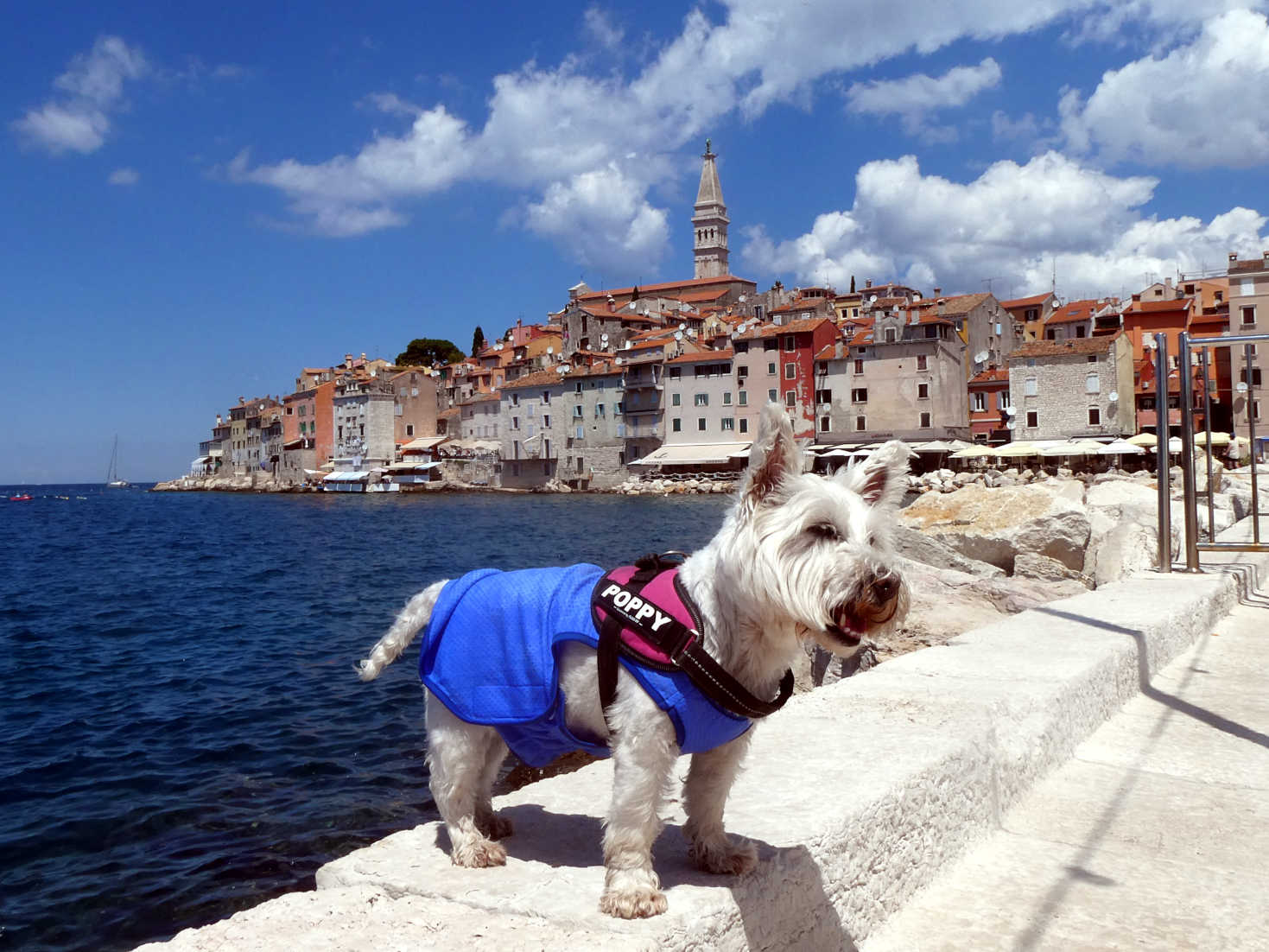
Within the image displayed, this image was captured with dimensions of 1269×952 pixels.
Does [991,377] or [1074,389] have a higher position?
[991,377]

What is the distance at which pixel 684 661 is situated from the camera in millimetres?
2543

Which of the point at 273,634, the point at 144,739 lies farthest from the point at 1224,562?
the point at 273,634

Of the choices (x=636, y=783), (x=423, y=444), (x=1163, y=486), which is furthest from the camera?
(x=423, y=444)

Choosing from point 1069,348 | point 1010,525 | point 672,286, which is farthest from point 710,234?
point 1010,525

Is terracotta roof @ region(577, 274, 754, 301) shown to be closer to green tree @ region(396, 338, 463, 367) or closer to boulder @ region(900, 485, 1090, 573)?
green tree @ region(396, 338, 463, 367)


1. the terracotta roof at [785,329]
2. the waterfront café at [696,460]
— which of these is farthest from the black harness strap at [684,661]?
the waterfront café at [696,460]

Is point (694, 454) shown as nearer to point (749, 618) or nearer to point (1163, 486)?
point (1163, 486)

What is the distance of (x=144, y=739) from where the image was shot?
10820mm

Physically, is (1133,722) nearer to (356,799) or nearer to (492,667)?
(492,667)

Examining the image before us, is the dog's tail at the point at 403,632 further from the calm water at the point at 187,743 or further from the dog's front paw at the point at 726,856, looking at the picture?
the calm water at the point at 187,743

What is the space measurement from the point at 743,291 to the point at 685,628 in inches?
4908

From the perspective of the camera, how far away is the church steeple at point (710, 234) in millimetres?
143125

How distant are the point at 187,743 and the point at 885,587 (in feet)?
33.2

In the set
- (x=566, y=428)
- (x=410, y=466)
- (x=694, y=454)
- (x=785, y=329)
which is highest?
(x=785, y=329)
